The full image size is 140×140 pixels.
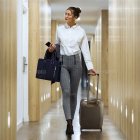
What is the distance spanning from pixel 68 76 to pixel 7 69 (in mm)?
1637

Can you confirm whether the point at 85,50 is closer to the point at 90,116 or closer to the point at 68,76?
the point at 68,76

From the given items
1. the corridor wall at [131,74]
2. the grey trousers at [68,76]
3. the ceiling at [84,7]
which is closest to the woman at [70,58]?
the grey trousers at [68,76]

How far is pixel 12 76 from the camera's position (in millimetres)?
4301

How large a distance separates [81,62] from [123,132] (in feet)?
3.85

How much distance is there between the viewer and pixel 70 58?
543 centimetres

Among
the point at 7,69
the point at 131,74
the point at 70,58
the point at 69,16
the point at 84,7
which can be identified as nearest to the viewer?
the point at 7,69

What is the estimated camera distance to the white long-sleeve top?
5477 millimetres

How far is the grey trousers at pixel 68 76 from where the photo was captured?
17.7 ft

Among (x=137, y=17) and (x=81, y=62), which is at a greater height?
(x=137, y=17)

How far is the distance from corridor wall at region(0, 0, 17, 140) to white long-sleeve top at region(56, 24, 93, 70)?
3.83ft

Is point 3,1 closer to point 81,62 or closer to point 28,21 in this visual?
point 81,62

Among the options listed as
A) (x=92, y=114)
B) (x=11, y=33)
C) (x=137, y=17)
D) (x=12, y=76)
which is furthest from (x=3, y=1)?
(x=92, y=114)

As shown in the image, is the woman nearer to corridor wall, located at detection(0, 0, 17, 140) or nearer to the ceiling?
corridor wall, located at detection(0, 0, 17, 140)

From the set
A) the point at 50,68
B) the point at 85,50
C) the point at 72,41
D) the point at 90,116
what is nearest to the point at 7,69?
the point at 50,68
